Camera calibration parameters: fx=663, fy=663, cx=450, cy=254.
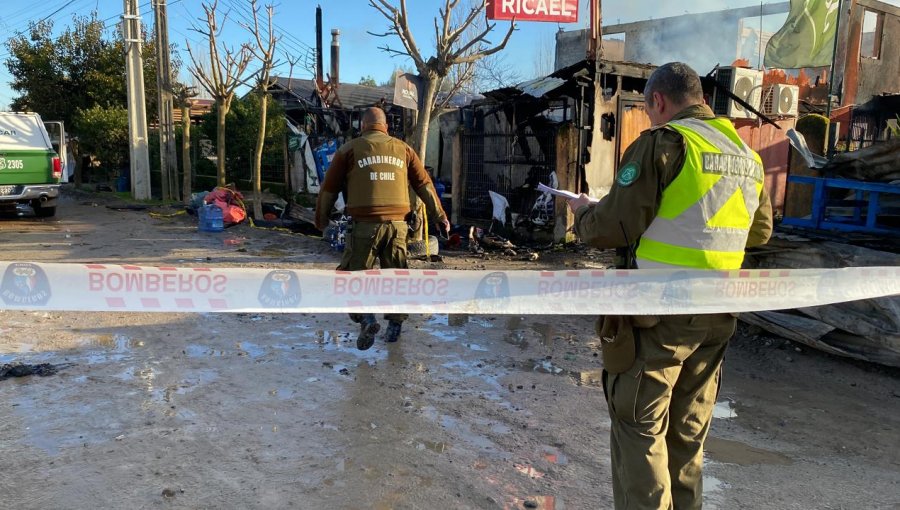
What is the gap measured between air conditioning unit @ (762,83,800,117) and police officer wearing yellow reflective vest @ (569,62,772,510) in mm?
10561

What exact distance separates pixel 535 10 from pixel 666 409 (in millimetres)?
10701

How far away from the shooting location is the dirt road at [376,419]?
3.28 m

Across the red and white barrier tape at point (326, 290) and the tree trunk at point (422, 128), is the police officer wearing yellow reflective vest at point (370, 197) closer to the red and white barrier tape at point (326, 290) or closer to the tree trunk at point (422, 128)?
the red and white barrier tape at point (326, 290)

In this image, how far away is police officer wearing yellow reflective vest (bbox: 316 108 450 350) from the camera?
535 cm

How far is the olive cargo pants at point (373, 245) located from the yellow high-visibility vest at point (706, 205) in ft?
10.0

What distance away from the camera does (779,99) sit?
1195 centimetres

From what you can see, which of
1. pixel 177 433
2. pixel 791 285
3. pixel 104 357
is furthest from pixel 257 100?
pixel 791 285

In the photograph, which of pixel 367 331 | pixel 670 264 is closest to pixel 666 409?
pixel 670 264

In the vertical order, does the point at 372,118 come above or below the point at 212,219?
above

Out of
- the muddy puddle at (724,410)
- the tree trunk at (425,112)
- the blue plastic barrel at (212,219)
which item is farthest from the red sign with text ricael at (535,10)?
the muddy puddle at (724,410)

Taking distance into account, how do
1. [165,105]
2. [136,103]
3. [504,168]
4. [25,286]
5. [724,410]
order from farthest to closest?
[136,103]
[165,105]
[504,168]
[724,410]
[25,286]

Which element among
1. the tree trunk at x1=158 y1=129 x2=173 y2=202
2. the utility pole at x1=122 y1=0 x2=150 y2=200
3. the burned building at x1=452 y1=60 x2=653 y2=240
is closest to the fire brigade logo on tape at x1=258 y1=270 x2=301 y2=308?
the burned building at x1=452 y1=60 x2=653 y2=240

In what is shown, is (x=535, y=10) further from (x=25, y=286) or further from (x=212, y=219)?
(x=25, y=286)

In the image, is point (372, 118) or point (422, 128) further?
point (422, 128)
